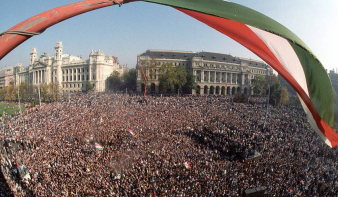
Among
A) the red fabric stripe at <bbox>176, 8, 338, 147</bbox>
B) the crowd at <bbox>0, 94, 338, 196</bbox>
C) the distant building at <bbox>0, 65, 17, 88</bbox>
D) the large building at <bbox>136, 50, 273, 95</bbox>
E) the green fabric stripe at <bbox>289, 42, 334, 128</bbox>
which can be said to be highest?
the large building at <bbox>136, 50, 273, 95</bbox>

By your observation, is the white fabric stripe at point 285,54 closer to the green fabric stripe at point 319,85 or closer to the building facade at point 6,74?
the green fabric stripe at point 319,85

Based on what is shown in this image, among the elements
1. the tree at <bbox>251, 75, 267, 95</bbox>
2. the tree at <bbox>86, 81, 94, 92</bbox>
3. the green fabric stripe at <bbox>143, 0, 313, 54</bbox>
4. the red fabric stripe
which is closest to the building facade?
the green fabric stripe at <bbox>143, 0, 313, 54</bbox>

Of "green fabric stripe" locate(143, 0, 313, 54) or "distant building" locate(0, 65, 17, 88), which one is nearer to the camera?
"green fabric stripe" locate(143, 0, 313, 54)

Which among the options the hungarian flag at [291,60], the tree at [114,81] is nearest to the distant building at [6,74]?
the hungarian flag at [291,60]

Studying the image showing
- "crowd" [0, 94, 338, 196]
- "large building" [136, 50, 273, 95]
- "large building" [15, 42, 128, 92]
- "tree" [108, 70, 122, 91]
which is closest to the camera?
"crowd" [0, 94, 338, 196]

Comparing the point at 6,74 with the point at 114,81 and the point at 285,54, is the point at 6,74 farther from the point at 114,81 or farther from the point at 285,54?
the point at 285,54

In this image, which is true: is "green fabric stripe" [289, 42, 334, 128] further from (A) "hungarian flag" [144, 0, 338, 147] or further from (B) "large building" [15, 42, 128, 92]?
(B) "large building" [15, 42, 128, 92]
